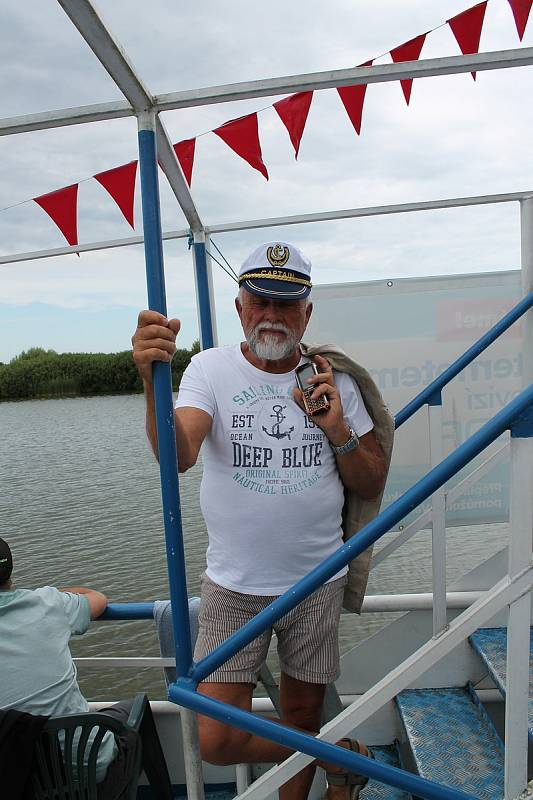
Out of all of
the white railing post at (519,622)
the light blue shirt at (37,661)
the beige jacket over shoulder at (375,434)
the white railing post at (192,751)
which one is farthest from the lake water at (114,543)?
the white railing post at (519,622)

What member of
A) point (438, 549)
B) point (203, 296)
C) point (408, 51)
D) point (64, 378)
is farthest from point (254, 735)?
point (64, 378)

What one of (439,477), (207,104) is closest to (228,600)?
(439,477)

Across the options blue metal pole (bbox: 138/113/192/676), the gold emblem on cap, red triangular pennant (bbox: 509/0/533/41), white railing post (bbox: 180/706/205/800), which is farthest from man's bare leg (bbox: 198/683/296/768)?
red triangular pennant (bbox: 509/0/533/41)

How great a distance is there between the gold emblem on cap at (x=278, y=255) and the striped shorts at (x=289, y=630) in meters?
0.91

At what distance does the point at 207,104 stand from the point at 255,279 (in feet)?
1.57

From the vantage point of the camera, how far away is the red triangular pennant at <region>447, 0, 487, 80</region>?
8.53 feet

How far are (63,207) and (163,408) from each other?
1.62 m

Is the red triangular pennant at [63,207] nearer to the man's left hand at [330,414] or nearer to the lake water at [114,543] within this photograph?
the man's left hand at [330,414]

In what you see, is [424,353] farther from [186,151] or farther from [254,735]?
[254,735]

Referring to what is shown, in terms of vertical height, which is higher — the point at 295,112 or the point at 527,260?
the point at 295,112

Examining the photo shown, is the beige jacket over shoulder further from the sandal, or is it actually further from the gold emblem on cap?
the sandal

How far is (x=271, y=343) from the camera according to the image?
180 centimetres

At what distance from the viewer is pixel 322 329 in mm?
3209

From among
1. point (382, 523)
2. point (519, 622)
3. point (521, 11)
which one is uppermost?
point (521, 11)
